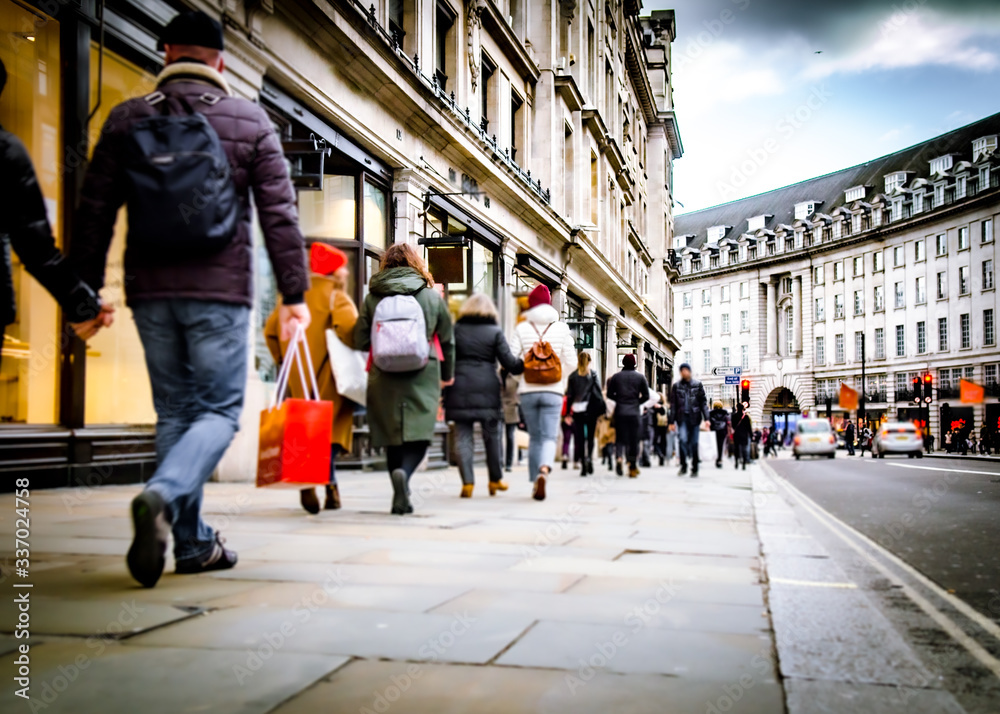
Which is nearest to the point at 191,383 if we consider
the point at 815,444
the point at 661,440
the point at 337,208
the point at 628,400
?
the point at 337,208

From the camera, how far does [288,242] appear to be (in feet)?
10.1

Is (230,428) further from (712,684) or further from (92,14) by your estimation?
(92,14)

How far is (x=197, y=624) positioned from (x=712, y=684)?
150 centimetres

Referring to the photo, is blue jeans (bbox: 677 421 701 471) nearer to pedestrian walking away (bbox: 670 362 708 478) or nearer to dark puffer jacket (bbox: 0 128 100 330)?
pedestrian walking away (bbox: 670 362 708 478)

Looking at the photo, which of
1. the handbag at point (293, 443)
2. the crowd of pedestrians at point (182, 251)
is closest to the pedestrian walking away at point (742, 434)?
the handbag at point (293, 443)

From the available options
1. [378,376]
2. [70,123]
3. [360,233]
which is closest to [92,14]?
[70,123]

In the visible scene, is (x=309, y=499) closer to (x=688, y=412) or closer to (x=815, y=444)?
(x=688, y=412)

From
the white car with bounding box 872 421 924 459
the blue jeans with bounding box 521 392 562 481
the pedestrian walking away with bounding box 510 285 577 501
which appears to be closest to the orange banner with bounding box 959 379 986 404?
the white car with bounding box 872 421 924 459

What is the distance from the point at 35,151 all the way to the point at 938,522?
749 cm

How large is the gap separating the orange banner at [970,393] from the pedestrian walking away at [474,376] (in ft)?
162

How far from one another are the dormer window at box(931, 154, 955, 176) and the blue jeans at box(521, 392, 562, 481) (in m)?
69.6

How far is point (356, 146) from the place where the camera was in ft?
41.6

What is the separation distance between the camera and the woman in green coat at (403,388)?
6480 millimetres

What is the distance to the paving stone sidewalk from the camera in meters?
2.22
